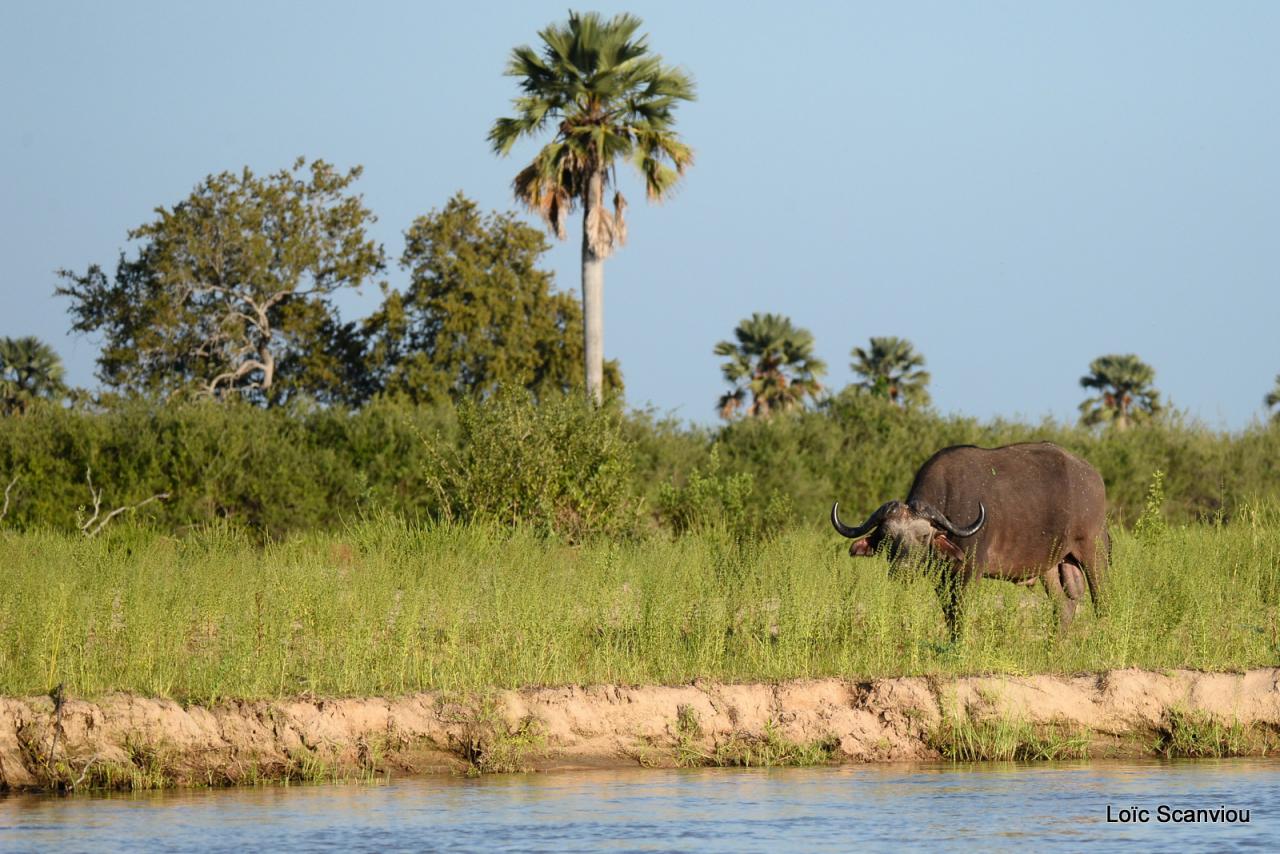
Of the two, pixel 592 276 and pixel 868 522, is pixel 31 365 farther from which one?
pixel 868 522

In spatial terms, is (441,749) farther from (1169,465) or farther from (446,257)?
(446,257)

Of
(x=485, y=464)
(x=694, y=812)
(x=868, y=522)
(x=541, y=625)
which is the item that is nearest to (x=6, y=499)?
(x=485, y=464)

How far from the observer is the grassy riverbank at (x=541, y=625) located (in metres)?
10.6

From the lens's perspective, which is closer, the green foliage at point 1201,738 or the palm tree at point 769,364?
the green foliage at point 1201,738

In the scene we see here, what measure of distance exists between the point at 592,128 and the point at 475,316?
922 centimetres

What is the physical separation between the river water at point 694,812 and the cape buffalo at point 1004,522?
3219mm

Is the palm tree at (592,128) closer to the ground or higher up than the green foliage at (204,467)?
higher up

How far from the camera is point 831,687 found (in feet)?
35.6

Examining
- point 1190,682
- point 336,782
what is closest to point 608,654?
point 336,782

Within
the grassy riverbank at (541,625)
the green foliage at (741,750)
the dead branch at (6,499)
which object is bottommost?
the green foliage at (741,750)

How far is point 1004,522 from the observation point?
14.0 m

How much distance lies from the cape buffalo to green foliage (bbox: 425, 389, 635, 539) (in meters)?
7.55

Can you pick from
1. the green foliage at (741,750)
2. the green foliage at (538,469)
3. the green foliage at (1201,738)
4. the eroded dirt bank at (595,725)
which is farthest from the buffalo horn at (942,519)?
the green foliage at (538,469)

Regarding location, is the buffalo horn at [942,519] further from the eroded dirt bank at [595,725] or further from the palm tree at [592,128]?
the palm tree at [592,128]
